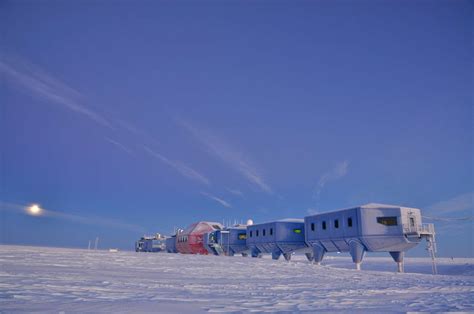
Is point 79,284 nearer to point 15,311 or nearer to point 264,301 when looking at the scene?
point 15,311

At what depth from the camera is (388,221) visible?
3972cm

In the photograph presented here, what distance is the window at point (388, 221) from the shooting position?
39.5 m


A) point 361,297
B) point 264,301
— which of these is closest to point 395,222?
point 361,297

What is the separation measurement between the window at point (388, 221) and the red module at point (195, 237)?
45391 millimetres

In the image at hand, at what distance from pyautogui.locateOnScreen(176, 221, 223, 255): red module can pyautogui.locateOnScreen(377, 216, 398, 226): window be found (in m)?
45.4

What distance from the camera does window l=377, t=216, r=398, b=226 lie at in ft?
129

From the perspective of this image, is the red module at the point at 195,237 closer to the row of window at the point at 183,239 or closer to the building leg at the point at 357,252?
the row of window at the point at 183,239

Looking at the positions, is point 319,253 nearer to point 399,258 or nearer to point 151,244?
point 399,258

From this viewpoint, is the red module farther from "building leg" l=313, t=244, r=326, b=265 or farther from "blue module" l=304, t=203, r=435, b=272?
"blue module" l=304, t=203, r=435, b=272

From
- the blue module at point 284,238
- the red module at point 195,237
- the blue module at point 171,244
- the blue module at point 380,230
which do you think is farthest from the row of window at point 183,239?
the blue module at point 380,230

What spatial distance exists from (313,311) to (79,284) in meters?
7.83

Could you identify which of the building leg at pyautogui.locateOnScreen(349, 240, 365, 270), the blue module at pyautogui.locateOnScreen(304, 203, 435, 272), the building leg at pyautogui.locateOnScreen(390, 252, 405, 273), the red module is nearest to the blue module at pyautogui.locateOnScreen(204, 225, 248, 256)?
the red module

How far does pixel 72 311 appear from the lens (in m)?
7.05

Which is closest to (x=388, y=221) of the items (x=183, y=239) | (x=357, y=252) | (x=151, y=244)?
(x=357, y=252)
